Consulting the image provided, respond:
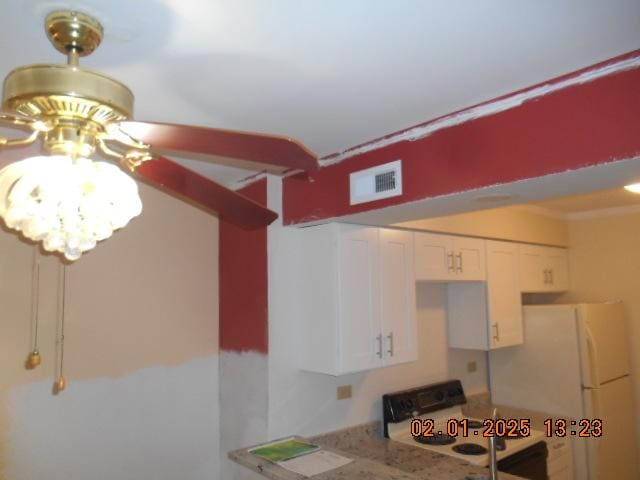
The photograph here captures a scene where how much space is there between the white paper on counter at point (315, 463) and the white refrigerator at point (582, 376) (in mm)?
1893

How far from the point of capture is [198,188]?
1357 mm

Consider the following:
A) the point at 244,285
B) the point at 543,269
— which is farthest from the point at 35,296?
the point at 543,269

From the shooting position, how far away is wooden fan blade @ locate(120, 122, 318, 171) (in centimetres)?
98

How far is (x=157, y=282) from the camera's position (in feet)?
8.63

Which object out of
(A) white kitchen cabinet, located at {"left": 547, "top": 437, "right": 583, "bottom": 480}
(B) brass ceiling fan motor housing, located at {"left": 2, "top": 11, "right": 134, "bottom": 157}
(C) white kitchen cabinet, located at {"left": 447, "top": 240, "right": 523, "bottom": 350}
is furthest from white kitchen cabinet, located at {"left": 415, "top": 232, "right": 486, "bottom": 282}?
(B) brass ceiling fan motor housing, located at {"left": 2, "top": 11, "right": 134, "bottom": 157}

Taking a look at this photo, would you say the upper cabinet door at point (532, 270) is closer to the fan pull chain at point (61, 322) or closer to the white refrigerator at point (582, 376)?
the white refrigerator at point (582, 376)

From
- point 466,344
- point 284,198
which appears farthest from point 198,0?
point 466,344

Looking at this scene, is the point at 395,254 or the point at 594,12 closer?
the point at 594,12

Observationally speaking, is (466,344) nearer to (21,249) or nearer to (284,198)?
(284,198)

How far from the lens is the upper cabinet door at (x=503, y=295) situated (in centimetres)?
335

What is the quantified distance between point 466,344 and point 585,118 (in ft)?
7.77

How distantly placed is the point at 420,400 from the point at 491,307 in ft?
2.74
